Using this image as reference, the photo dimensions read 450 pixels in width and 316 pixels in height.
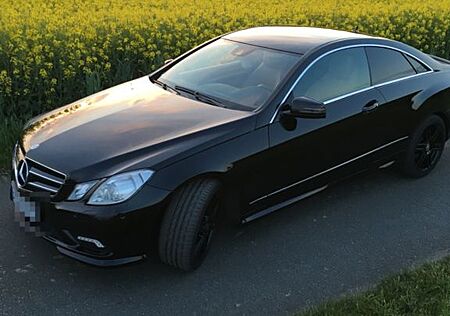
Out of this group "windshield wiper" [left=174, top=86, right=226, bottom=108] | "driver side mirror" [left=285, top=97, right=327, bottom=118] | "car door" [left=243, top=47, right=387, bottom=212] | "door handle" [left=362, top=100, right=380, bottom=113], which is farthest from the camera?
"door handle" [left=362, top=100, right=380, bottom=113]

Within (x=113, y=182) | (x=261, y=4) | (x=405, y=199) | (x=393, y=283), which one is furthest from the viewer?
(x=261, y=4)

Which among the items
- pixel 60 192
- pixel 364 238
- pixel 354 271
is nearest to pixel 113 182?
pixel 60 192

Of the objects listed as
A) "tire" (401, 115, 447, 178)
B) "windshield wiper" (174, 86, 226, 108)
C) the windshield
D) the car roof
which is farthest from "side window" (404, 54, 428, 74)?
"windshield wiper" (174, 86, 226, 108)

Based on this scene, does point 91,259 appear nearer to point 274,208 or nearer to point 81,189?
point 81,189

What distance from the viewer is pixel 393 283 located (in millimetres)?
3600

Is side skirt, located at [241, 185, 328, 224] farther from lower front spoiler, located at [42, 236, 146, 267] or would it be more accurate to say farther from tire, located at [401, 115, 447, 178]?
tire, located at [401, 115, 447, 178]

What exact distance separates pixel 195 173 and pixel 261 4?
20.3ft

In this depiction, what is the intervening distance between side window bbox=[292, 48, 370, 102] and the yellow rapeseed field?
2.53 m

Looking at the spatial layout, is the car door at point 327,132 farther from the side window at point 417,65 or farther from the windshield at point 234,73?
the side window at point 417,65

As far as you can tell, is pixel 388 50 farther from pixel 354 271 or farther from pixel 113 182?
pixel 113 182

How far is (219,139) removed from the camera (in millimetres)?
3736

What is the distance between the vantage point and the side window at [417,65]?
5.23 meters

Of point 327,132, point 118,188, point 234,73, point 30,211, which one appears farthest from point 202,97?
point 30,211

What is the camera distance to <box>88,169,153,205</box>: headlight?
10.9ft
